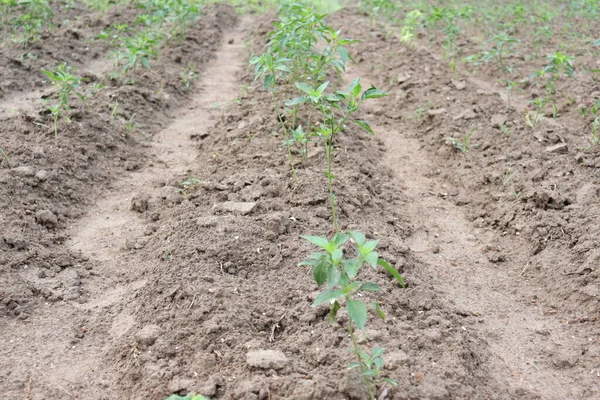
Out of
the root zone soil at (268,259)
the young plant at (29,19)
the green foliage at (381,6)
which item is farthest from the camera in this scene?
the green foliage at (381,6)

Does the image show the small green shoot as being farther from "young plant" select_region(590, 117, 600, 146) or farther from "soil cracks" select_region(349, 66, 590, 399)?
"young plant" select_region(590, 117, 600, 146)

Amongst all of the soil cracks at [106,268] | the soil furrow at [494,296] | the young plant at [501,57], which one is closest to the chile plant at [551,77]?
the young plant at [501,57]

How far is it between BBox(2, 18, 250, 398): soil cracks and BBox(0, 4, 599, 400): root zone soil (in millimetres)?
22

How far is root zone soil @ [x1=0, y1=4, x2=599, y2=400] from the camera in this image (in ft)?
9.91

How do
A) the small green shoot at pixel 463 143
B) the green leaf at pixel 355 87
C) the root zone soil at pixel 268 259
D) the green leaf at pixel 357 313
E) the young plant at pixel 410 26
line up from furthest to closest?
the young plant at pixel 410 26
the small green shoot at pixel 463 143
the green leaf at pixel 355 87
the root zone soil at pixel 268 259
the green leaf at pixel 357 313

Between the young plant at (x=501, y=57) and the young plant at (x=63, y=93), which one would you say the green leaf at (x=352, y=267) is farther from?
the young plant at (x=501, y=57)

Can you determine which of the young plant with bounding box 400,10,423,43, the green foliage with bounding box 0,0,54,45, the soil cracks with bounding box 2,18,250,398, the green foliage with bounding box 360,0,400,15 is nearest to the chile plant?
the young plant with bounding box 400,10,423,43

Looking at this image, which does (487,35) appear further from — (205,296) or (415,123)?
(205,296)

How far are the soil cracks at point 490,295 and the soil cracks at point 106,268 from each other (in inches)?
72.4

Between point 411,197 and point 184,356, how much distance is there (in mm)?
2612

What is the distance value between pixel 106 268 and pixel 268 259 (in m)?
1.12

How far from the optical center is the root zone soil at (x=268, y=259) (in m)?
3.02

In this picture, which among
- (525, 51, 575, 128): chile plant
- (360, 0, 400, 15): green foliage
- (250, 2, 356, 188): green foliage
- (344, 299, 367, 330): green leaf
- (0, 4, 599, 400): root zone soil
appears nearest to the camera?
(344, 299, 367, 330): green leaf

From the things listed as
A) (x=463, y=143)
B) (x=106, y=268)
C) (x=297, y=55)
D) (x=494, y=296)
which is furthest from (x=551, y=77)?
(x=106, y=268)
